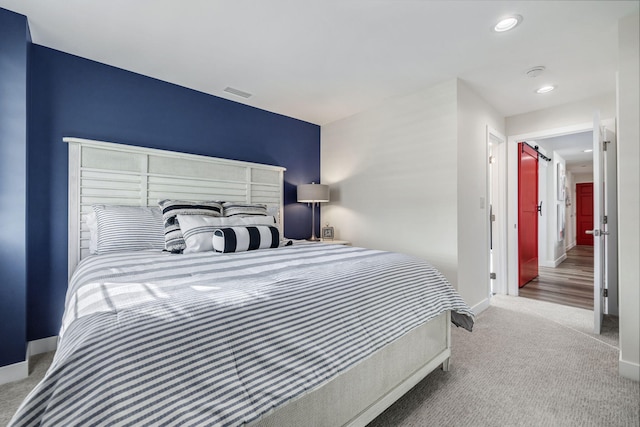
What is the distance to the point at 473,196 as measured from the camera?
319 centimetres

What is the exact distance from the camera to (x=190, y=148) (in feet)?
10.4

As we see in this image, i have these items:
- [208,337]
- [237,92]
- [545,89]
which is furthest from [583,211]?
[208,337]

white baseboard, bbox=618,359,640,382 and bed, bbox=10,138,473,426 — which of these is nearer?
bed, bbox=10,138,473,426

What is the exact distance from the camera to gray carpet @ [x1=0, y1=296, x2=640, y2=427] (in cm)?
155

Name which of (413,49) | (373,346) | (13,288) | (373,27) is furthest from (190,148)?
(373,346)

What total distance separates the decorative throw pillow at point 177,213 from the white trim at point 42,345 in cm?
127

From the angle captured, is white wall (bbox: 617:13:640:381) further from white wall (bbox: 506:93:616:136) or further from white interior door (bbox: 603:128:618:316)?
white wall (bbox: 506:93:616:136)

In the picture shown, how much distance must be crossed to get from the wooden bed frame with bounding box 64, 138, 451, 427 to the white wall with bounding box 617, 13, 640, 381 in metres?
1.21

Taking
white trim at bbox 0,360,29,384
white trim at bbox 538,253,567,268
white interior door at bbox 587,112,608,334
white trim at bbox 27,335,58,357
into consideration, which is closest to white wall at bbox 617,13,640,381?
white interior door at bbox 587,112,608,334

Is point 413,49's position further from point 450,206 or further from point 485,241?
point 485,241

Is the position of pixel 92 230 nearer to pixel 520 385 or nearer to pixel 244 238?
pixel 244 238

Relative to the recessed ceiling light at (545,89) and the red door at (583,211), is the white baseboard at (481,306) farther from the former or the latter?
the red door at (583,211)

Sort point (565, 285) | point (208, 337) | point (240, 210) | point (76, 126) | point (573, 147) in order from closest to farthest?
point (208, 337) → point (76, 126) → point (240, 210) → point (565, 285) → point (573, 147)

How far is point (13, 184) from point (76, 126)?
2.49 ft
